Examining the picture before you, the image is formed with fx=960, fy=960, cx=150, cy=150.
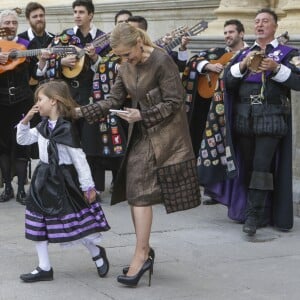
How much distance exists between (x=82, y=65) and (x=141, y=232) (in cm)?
321

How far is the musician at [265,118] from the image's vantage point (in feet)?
24.3

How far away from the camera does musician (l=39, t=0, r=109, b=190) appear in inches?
350

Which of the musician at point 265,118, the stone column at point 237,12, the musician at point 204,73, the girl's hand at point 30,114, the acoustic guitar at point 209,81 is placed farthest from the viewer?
the stone column at point 237,12

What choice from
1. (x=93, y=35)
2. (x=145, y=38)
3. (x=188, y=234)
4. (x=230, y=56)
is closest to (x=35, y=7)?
(x=93, y=35)

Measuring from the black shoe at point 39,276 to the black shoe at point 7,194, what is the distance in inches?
120

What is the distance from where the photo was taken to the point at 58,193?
602 cm

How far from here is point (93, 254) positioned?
20.4ft

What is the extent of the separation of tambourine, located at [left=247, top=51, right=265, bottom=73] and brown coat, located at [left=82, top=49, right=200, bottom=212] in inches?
50.6

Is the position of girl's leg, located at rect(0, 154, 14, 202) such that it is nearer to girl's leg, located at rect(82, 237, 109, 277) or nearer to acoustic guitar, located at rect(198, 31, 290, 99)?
acoustic guitar, located at rect(198, 31, 290, 99)

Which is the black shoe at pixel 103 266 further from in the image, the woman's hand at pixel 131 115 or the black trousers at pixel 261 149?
the black trousers at pixel 261 149

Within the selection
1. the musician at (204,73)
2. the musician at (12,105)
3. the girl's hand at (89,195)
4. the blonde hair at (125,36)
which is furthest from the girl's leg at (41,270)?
the musician at (12,105)

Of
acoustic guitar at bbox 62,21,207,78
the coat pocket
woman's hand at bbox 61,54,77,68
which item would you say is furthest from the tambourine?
woman's hand at bbox 61,54,77,68

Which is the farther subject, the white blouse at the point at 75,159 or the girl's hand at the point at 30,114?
the girl's hand at the point at 30,114

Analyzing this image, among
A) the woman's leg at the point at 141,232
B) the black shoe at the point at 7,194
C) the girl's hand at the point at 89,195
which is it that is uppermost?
the girl's hand at the point at 89,195
